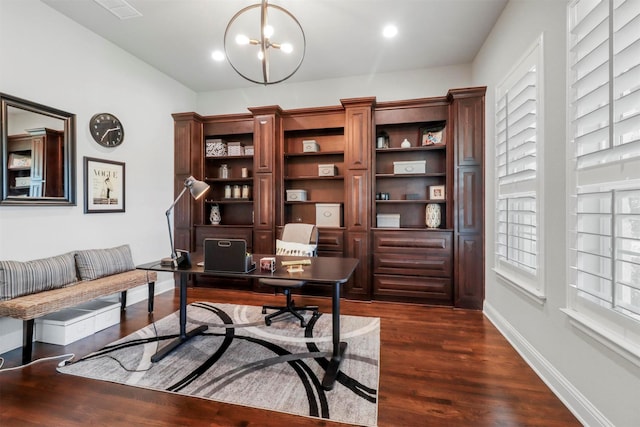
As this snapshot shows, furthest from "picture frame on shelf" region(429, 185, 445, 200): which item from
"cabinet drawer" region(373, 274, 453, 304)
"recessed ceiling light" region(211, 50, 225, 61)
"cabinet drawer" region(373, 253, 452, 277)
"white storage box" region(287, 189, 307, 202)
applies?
"recessed ceiling light" region(211, 50, 225, 61)

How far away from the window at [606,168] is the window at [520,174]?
404 mm

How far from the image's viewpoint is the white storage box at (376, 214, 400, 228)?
12.6 feet

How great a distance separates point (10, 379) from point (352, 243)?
3.15m

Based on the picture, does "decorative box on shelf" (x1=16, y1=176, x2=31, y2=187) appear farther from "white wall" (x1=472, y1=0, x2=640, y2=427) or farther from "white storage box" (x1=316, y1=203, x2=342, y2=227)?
"white wall" (x1=472, y1=0, x2=640, y2=427)

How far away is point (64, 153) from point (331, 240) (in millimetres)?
2957

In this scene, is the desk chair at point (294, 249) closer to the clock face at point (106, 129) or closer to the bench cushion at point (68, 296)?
the bench cushion at point (68, 296)

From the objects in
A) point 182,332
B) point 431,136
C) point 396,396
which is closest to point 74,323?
point 182,332

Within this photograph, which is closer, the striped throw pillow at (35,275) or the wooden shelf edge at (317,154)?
the striped throw pillow at (35,275)

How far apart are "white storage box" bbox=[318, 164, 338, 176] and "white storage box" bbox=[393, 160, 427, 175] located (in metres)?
0.81

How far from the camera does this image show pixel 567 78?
1730 mm

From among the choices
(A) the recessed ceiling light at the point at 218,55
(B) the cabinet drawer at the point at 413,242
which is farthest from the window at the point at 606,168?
(A) the recessed ceiling light at the point at 218,55

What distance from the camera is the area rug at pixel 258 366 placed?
174 cm

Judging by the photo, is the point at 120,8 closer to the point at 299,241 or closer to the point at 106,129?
the point at 106,129

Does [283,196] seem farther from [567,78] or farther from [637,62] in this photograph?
[637,62]
